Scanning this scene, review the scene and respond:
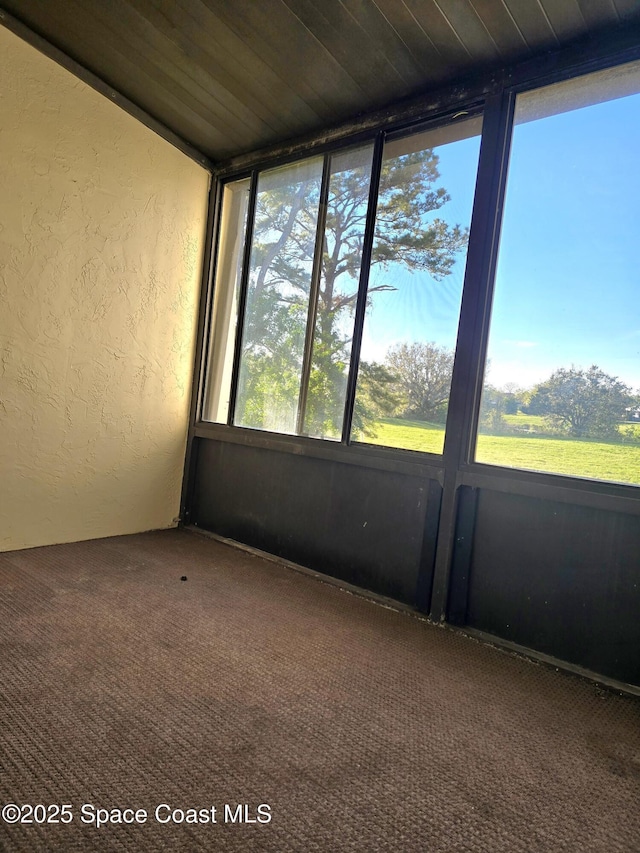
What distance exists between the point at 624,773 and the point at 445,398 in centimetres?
161

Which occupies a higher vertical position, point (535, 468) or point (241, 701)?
point (535, 468)

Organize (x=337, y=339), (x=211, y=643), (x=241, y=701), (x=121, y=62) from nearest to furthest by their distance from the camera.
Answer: (x=241, y=701) → (x=211, y=643) → (x=121, y=62) → (x=337, y=339)

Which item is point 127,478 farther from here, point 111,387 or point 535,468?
point 535,468

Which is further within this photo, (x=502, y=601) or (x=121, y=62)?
(x=121, y=62)

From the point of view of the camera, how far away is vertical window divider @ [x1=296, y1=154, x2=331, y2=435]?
122 inches

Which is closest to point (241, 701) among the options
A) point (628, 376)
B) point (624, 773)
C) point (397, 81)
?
point (624, 773)

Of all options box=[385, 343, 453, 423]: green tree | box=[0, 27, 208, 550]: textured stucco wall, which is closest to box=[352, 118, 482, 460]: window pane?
box=[385, 343, 453, 423]: green tree

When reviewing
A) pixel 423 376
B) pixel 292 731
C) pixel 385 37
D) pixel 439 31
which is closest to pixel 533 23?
pixel 439 31

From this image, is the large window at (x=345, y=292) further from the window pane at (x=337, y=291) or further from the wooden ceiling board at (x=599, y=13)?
the wooden ceiling board at (x=599, y=13)

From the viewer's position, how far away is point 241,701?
1.68 meters

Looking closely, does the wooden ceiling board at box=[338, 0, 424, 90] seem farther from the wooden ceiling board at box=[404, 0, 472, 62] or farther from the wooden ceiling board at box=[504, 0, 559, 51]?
the wooden ceiling board at box=[504, 0, 559, 51]

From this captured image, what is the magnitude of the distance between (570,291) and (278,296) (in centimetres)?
178

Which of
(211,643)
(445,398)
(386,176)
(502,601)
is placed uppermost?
(386,176)

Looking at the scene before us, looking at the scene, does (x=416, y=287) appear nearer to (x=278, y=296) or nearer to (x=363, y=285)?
(x=363, y=285)
